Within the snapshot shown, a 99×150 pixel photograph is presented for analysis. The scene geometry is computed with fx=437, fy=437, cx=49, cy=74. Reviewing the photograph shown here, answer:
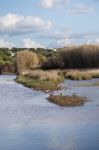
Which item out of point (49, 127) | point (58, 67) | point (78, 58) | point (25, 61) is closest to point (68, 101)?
point (49, 127)

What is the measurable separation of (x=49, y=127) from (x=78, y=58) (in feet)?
169

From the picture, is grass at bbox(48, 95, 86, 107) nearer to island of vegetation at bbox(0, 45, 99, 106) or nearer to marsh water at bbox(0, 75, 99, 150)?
marsh water at bbox(0, 75, 99, 150)

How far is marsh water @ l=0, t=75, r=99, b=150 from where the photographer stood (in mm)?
15469

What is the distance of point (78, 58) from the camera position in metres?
70.1

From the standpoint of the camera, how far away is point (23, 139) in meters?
16.5

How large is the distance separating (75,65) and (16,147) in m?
56.0

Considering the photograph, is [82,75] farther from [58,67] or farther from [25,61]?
[25,61]

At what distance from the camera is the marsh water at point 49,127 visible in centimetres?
1547

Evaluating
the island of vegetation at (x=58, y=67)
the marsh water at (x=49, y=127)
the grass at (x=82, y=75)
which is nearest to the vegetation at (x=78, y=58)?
the island of vegetation at (x=58, y=67)

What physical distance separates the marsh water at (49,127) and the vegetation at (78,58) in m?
41.3

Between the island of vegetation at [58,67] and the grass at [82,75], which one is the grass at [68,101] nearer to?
the island of vegetation at [58,67]

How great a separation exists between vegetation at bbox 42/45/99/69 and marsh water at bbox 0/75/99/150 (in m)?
41.3

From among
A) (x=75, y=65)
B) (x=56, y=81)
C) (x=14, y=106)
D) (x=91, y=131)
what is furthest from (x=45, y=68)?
(x=91, y=131)

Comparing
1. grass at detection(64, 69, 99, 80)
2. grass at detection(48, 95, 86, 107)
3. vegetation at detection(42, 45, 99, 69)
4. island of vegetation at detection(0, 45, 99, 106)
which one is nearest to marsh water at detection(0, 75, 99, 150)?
grass at detection(48, 95, 86, 107)
